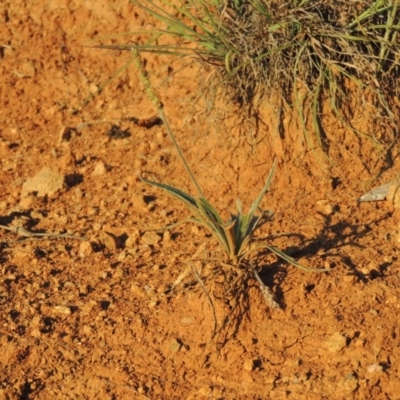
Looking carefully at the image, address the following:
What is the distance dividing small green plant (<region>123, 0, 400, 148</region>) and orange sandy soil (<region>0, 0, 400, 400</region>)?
4.6 inches

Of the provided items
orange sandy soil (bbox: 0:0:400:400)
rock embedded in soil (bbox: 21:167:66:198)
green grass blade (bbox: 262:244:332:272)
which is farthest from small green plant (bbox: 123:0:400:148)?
green grass blade (bbox: 262:244:332:272)

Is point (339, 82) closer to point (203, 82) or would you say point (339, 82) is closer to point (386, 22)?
point (386, 22)

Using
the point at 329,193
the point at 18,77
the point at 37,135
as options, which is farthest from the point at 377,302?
the point at 18,77

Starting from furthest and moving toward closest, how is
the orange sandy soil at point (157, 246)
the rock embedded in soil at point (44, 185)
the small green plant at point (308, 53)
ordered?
the rock embedded in soil at point (44, 185) < the small green plant at point (308, 53) < the orange sandy soil at point (157, 246)

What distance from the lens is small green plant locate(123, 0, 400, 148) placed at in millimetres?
3840

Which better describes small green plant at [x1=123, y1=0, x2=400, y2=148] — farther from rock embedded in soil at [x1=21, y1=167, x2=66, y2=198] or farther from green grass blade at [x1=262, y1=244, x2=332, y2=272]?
green grass blade at [x1=262, y1=244, x2=332, y2=272]

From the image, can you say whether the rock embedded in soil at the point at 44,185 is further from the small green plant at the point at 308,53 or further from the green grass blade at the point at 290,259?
the green grass blade at the point at 290,259

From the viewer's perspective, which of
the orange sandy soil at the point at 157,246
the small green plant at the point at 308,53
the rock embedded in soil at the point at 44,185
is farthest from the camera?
the rock embedded in soil at the point at 44,185

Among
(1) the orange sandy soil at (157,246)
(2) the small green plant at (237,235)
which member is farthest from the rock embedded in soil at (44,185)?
(2) the small green plant at (237,235)

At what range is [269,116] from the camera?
12.9ft

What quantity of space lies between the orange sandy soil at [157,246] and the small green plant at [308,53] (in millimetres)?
116

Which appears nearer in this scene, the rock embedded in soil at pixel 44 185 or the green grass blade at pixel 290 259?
the green grass blade at pixel 290 259

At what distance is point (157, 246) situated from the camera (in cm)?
367

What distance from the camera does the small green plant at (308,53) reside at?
384 centimetres
